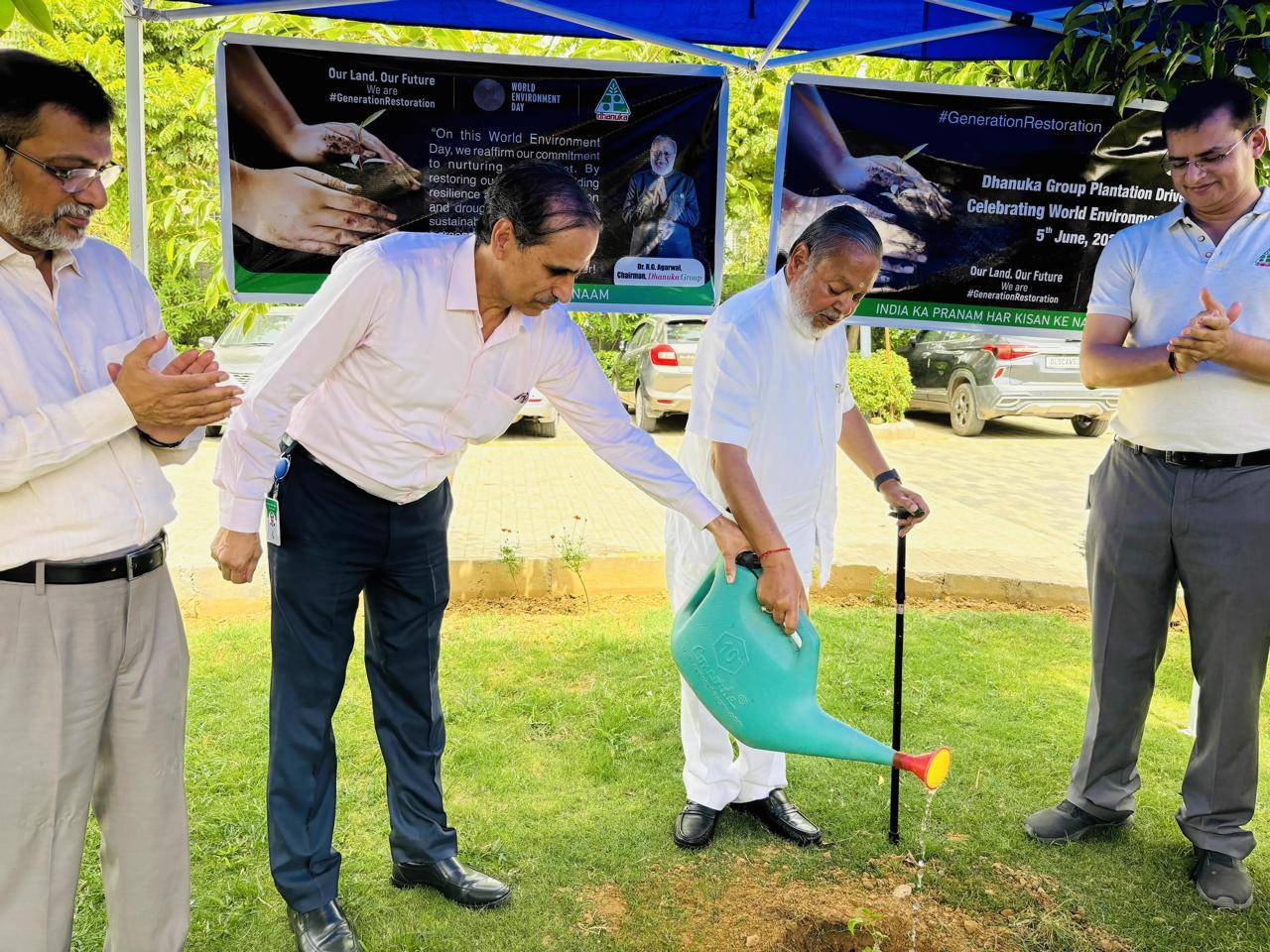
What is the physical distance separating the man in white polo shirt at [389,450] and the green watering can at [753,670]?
0.36 ft

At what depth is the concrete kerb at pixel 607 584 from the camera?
504 cm

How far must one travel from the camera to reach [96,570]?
1.80 m

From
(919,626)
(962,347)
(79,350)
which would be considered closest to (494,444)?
(962,347)

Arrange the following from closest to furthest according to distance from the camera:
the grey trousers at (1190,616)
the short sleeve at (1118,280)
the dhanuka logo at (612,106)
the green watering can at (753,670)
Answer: the green watering can at (753,670)
the grey trousers at (1190,616)
the short sleeve at (1118,280)
the dhanuka logo at (612,106)

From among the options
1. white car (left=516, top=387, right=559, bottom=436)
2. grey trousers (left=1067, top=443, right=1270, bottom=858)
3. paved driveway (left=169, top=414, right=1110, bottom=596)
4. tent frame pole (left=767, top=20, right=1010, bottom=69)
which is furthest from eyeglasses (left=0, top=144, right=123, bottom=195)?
white car (left=516, top=387, right=559, bottom=436)

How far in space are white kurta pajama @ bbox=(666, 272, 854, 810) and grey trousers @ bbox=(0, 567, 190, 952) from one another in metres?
1.43

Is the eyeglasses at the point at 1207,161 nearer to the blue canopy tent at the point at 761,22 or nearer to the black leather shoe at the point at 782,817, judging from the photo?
the blue canopy tent at the point at 761,22

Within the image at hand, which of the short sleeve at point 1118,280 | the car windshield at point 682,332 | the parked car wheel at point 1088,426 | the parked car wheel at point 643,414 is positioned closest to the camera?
the short sleeve at point 1118,280

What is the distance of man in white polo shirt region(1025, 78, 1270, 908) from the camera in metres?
2.60

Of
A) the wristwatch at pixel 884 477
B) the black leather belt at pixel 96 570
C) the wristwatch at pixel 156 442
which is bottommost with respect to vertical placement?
the black leather belt at pixel 96 570

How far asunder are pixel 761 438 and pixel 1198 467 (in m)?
1.16

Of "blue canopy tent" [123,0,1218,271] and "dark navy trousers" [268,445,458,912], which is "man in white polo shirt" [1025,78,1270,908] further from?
"dark navy trousers" [268,445,458,912]

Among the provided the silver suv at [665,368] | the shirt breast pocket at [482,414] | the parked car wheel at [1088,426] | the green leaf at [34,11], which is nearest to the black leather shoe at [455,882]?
the shirt breast pocket at [482,414]

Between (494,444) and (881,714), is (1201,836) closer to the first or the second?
(881,714)
